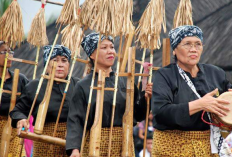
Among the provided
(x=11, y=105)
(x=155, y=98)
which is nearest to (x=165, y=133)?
(x=155, y=98)

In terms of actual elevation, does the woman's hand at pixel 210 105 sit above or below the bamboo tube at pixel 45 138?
above

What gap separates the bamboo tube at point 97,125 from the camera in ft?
13.0

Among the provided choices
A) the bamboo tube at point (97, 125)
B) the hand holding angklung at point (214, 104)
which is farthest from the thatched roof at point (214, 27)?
the hand holding angklung at point (214, 104)

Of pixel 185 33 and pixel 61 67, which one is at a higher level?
pixel 185 33

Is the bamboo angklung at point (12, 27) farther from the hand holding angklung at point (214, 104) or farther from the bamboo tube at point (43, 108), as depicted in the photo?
the hand holding angklung at point (214, 104)

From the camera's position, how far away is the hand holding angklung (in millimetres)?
3447

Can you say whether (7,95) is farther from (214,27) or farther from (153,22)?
(214,27)

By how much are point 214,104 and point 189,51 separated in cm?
54

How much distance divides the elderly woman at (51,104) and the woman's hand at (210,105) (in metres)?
1.94

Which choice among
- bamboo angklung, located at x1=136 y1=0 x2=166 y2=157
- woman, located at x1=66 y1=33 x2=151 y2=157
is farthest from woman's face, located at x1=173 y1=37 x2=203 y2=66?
bamboo angklung, located at x1=136 y1=0 x2=166 y2=157

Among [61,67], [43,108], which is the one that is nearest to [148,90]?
[43,108]

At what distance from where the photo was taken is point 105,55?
4.41m

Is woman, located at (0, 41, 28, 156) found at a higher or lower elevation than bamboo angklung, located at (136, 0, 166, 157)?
lower

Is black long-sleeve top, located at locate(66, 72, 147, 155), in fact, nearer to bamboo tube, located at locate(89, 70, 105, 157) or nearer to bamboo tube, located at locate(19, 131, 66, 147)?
bamboo tube, located at locate(89, 70, 105, 157)
